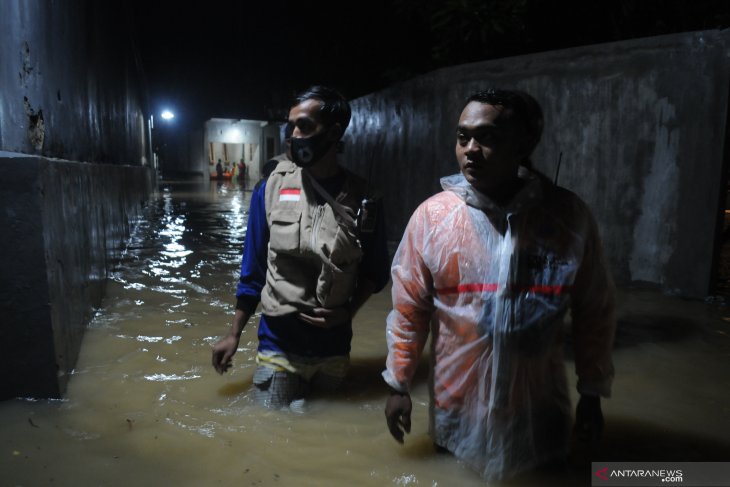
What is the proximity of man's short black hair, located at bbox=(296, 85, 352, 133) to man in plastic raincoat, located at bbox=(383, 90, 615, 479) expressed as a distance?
0.82 meters

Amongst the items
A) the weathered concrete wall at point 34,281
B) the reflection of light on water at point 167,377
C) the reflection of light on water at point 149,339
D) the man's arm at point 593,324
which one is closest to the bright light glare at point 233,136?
the reflection of light on water at point 149,339

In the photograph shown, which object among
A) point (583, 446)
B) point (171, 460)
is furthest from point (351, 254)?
point (583, 446)

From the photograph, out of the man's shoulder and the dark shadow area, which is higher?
the man's shoulder

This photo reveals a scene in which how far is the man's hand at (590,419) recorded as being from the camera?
2058mm

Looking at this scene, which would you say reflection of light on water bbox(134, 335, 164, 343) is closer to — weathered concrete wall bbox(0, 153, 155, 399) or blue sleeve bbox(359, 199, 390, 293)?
weathered concrete wall bbox(0, 153, 155, 399)

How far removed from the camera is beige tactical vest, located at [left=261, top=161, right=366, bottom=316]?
2.63m

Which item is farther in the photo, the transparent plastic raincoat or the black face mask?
the black face mask

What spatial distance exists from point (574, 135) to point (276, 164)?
172 inches

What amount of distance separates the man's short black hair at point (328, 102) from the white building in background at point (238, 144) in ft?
110

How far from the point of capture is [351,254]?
105 inches

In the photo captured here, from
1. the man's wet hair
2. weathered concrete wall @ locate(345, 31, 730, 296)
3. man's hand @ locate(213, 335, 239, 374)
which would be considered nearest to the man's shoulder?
the man's wet hair

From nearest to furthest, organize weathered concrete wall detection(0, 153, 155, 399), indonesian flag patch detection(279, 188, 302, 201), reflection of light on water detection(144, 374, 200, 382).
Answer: weathered concrete wall detection(0, 153, 155, 399)
indonesian flag patch detection(279, 188, 302, 201)
reflection of light on water detection(144, 374, 200, 382)

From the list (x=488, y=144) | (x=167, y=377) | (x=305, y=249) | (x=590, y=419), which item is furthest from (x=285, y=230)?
(x=590, y=419)

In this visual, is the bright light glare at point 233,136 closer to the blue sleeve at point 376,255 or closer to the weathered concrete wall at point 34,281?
the weathered concrete wall at point 34,281
